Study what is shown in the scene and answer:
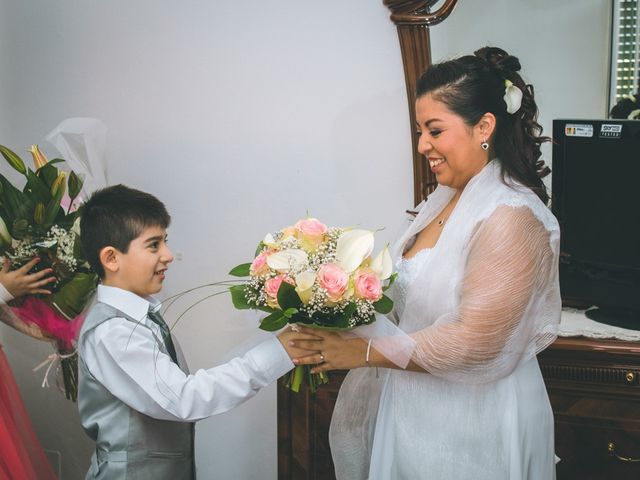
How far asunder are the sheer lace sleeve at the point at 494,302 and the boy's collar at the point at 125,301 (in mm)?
690

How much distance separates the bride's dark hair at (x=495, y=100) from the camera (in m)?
1.88

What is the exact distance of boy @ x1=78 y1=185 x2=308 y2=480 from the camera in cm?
184

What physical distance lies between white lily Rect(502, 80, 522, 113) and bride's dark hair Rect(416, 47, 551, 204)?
0.06 feet

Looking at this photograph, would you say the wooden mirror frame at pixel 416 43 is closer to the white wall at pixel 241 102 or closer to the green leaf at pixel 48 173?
the white wall at pixel 241 102

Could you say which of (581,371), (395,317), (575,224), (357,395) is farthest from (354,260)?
(575,224)

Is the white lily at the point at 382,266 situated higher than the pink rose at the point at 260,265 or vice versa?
the pink rose at the point at 260,265

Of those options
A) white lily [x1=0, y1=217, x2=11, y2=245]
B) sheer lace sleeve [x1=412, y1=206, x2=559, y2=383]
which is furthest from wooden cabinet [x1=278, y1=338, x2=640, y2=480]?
white lily [x1=0, y1=217, x2=11, y2=245]

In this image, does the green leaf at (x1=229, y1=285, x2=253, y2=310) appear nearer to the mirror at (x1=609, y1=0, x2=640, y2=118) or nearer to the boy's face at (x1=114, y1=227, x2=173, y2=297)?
the boy's face at (x1=114, y1=227, x2=173, y2=297)

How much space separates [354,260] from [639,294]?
3.67 ft

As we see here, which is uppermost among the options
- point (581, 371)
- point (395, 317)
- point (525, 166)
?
point (525, 166)

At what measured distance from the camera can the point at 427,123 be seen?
192 cm

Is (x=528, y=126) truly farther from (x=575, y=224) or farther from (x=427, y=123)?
(x=575, y=224)

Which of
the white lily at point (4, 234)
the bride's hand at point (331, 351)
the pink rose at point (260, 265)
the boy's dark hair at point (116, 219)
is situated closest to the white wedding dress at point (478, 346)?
the bride's hand at point (331, 351)

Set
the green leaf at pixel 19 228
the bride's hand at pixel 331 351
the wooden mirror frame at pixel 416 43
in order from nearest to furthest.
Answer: the bride's hand at pixel 331 351 → the green leaf at pixel 19 228 → the wooden mirror frame at pixel 416 43
